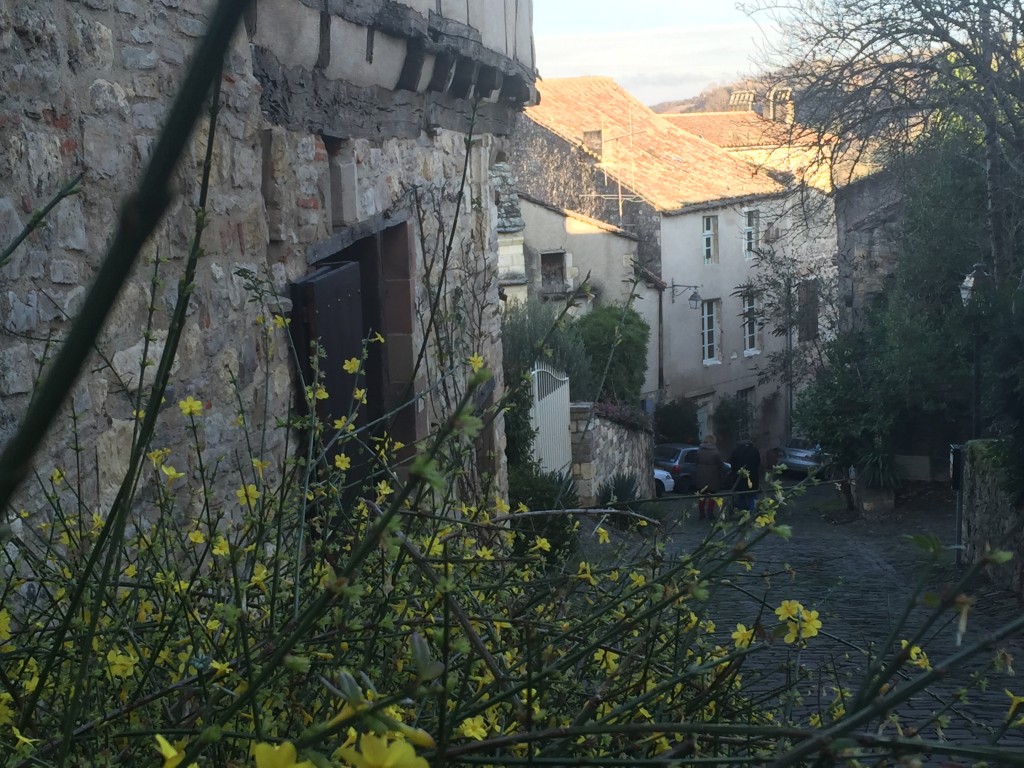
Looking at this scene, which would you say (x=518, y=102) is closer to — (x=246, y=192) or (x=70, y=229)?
(x=246, y=192)

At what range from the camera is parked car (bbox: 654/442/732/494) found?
878 inches

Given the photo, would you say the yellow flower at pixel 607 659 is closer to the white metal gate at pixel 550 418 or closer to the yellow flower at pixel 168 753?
the yellow flower at pixel 168 753

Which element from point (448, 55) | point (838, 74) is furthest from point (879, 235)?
point (448, 55)

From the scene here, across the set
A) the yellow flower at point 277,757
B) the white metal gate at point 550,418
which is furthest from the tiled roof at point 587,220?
the yellow flower at point 277,757

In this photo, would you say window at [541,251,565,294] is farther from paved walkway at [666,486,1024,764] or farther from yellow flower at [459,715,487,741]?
yellow flower at [459,715,487,741]

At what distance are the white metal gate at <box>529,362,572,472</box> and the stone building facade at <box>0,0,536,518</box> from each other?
720cm

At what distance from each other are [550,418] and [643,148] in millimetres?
14036

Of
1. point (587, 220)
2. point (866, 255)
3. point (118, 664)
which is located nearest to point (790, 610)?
point (118, 664)

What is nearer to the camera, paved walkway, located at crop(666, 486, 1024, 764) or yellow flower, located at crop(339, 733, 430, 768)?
yellow flower, located at crop(339, 733, 430, 768)

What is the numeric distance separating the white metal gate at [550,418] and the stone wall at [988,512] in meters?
4.31

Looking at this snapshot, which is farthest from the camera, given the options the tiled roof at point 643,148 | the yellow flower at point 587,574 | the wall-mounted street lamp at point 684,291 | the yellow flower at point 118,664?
the wall-mounted street lamp at point 684,291

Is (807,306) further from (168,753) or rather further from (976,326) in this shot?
(168,753)

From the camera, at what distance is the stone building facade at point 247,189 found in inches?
111

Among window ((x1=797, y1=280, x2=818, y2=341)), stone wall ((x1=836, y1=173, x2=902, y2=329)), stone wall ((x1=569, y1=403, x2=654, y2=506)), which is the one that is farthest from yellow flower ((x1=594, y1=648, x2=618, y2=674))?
window ((x1=797, y1=280, x2=818, y2=341))
